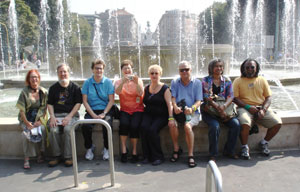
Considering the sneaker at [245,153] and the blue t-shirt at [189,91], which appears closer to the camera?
the sneaker at [245,153]

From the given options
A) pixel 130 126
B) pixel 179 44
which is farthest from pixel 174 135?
pixel 179 44

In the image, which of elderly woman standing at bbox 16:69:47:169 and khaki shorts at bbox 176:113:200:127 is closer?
elderly woman standing at bbox 16:69:47:169

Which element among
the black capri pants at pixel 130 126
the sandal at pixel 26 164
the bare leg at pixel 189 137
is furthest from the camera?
the black capri pants at pixel 130 126

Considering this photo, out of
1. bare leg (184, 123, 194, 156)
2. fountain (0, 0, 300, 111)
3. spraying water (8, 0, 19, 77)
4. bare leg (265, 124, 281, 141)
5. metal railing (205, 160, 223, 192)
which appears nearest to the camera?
metal railing (205, 160, 223, 192)

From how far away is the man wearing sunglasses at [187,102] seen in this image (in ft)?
14.3

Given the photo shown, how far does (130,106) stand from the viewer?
4645 millimetres

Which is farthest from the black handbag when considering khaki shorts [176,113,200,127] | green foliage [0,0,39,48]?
green foliage [0,0,39,48]

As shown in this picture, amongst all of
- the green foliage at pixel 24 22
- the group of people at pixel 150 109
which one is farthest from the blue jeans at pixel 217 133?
the green foliage at pixel 24 22

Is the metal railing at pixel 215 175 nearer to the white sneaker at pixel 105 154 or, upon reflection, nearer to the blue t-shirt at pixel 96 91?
the white sneaker at pixel 105 154

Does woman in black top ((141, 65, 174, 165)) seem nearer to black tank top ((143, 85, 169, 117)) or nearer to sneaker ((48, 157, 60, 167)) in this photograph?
black tank top ((143, 85, 169, 117))

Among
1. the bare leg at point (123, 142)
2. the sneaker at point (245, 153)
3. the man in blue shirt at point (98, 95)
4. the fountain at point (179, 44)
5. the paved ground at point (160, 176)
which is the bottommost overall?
the paved ground at point (160, 176)

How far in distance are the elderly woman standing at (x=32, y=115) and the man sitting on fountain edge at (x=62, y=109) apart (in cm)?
13

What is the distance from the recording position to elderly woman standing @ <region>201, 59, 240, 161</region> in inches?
172

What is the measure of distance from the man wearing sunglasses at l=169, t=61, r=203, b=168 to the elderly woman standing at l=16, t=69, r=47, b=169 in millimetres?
2007
